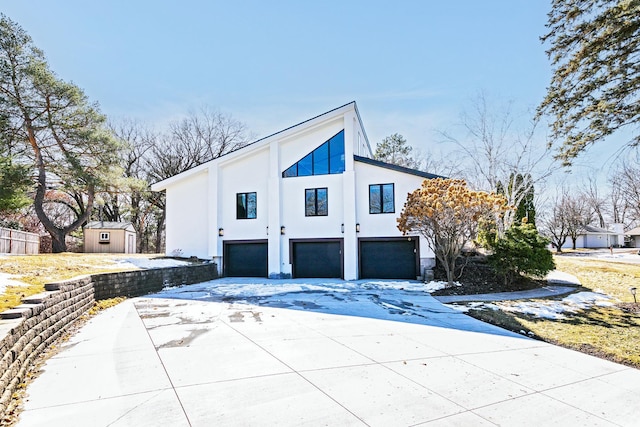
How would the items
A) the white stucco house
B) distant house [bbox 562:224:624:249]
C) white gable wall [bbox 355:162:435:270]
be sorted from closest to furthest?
white gable wall [bbox 355:162:435:270]
the white stucco house
distant house [bbox 562:224:624:249]

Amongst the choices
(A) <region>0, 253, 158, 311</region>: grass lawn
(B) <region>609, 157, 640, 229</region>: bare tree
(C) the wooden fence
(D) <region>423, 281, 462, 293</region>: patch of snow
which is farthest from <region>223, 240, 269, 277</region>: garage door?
(B) <region>609, 157, 640, 229</region>: bare tree

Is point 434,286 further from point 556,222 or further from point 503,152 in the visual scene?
point 556,222

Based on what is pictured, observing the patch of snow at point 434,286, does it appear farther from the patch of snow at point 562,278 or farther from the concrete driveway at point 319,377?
the concrete driveway at point 319,377

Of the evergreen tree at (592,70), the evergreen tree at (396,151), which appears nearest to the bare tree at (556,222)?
the evergreen tree at (396,151)

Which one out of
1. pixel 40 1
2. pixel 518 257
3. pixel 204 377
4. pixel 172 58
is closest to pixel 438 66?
pixel 518 257

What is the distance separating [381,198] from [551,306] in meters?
7.91

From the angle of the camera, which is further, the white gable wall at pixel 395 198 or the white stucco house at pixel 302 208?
the white stucco house at pixel 302 208

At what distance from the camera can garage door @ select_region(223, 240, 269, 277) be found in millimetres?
16819

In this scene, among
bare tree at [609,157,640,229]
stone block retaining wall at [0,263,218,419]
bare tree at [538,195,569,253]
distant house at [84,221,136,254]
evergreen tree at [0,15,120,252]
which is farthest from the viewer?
bare tree at [538,195,569,253]

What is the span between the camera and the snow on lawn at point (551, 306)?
8.23m

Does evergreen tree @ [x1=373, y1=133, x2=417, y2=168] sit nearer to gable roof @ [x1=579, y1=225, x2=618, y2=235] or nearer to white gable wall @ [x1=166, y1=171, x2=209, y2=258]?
white gable wall @ [x1=166, y1=171, x2=209, y2=258]

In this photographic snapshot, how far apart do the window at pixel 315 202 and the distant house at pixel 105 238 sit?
1533cm

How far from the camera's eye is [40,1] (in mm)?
9852

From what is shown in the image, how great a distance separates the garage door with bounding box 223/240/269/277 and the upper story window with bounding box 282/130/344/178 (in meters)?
3.81
